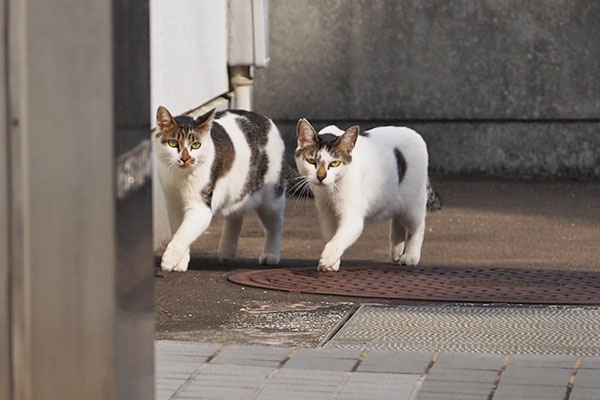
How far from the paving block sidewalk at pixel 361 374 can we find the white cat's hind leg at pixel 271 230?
2.63m

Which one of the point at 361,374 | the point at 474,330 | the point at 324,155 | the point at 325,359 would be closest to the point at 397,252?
the point at 324,155

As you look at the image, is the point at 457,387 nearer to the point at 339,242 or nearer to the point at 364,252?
the point at 339,242

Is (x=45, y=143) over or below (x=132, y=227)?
over

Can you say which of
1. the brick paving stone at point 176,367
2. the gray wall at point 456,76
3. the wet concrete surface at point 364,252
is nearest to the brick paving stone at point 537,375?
the wet concrete surface at point 364,252

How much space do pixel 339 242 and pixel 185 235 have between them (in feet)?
2.80

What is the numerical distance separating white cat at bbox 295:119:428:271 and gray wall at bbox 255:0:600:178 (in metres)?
4.69

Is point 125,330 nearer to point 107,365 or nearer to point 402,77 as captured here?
point 107,365

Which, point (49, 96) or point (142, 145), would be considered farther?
point (142, 145)

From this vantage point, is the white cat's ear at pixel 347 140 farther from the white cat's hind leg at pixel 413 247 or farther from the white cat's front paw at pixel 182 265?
the white cat's front paw at pixel 182 265

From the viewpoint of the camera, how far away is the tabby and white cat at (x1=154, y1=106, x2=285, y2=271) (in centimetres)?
619

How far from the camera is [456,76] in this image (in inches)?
454

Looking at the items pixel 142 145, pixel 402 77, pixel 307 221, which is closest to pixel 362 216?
pixel 307 221

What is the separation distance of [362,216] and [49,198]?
4.52m

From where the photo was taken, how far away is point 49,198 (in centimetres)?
196
